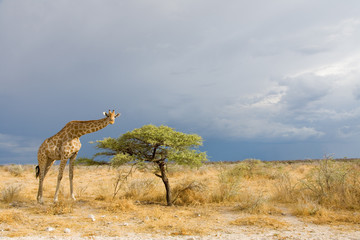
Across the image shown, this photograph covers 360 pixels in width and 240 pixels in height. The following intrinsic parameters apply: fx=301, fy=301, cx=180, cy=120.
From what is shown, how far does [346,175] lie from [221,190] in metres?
5.21

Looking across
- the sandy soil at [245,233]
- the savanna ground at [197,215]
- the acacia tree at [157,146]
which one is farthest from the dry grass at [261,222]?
the acacia tree at [157,146]

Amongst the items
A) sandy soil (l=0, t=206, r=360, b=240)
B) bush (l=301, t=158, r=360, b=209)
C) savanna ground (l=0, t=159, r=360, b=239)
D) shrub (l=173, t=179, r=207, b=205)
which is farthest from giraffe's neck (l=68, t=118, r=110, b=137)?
bush (l=301, t=158, r=360, b=209)

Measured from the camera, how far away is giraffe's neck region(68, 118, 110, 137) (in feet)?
37.9

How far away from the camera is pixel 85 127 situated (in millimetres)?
11664

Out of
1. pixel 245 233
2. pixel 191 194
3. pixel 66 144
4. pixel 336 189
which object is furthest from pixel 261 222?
pixel 66 144

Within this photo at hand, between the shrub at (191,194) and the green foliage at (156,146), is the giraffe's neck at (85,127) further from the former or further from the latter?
the shrub at (191,194)

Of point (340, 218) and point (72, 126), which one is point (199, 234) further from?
point (72, 126)

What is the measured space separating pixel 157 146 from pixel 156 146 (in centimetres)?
4

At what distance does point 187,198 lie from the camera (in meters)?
11.8

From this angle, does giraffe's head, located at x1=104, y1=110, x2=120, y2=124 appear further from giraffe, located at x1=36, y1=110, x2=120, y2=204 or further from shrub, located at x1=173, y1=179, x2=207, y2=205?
shrub, located at x1=173, y1=179, x2=207, y2=205

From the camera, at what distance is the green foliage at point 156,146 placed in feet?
34.6

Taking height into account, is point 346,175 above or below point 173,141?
below

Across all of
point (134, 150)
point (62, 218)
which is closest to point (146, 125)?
point (134, 150)

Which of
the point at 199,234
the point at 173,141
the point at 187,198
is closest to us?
the point at 199,234
